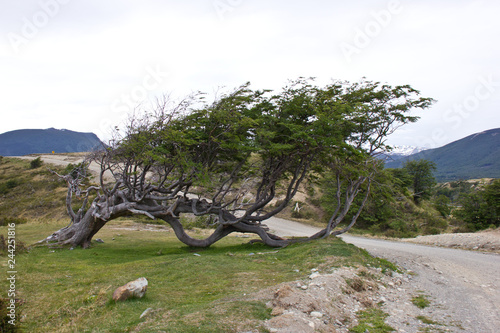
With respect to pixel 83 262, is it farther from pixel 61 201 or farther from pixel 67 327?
pixel 61 201

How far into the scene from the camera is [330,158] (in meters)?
13.4

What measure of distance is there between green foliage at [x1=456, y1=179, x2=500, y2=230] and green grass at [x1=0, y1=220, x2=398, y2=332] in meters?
17.8

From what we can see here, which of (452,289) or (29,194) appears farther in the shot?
(29,194)

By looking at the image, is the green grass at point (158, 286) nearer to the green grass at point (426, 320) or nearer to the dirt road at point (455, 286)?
the dirt road at point (455, 286)

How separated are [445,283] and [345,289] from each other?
4.00 meters

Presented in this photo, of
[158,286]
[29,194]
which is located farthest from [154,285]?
[29,194]

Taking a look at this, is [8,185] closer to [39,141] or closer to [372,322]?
[372,322]

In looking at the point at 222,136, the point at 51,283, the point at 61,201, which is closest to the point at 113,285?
the point at 51,283

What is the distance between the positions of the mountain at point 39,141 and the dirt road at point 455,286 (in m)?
155

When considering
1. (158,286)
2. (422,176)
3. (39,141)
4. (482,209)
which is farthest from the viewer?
(39,141)

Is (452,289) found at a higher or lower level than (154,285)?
lower

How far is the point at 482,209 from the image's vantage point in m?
23.4

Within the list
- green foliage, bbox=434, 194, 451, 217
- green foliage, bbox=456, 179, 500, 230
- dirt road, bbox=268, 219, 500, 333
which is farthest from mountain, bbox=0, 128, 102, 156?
dirt road, bbox=268, 219, 500, 333

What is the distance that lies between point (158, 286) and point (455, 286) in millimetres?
7971
